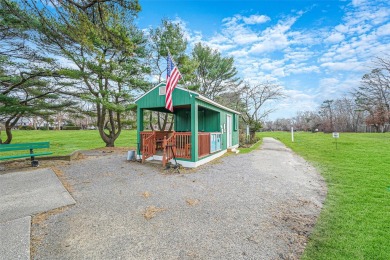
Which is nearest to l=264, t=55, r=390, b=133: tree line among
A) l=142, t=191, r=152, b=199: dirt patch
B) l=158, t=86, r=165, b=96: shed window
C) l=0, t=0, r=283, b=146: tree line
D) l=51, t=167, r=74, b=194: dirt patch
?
l=0, t=0, r=283, b=146: tree line

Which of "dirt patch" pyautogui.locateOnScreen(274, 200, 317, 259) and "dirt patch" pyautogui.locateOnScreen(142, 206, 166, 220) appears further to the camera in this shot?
"dirt patch" pyautogui.locateOnScreen(142, 206, 166, 220)

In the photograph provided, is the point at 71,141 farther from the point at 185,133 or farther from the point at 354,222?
the point at 354,222

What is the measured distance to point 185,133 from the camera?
281 inches

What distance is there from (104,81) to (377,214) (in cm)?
1366

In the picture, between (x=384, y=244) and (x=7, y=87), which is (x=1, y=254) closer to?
(x=384, y=244)

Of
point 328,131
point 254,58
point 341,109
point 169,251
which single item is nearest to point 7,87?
point 169,251

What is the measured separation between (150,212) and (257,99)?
59.9 feet

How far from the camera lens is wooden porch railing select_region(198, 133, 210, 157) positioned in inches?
299

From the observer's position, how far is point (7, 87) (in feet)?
29.5

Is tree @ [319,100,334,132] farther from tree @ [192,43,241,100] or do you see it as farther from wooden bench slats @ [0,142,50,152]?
wooden bench slats @ [0,142,50,152]

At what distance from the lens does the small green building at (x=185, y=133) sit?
6.92m

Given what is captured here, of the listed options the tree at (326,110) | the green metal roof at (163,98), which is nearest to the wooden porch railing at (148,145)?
the green metal roof at (163,98)

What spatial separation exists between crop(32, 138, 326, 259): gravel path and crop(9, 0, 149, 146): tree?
4.13 m

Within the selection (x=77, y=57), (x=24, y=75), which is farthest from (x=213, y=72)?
(x=24, y=75)
